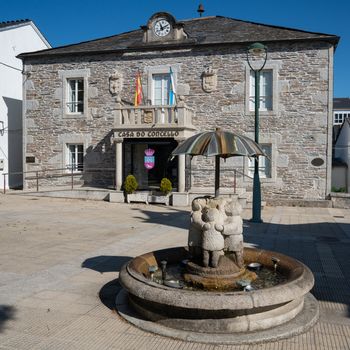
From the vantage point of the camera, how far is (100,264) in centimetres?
720

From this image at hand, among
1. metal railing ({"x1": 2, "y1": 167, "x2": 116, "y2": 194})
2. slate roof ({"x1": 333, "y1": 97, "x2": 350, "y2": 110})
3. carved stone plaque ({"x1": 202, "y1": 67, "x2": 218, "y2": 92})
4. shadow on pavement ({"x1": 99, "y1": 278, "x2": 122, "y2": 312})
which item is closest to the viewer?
shadow on pavement ({"x1": 99, "y1": 278, "x2": 122, "y2": 312})

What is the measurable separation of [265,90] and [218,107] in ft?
6.78

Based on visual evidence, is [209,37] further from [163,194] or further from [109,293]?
[109,293]

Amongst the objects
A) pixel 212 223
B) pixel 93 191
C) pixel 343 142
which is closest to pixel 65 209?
pixel 93 191

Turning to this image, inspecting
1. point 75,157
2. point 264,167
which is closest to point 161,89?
point 75,157

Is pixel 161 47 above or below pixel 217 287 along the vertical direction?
above

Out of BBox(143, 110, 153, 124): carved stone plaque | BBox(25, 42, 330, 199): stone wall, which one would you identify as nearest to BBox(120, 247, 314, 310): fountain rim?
BBox(25, 42, 330, 199): stone wall

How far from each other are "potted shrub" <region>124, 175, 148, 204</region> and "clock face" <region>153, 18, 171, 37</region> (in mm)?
Answer: 6611

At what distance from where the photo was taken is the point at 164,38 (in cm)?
1791

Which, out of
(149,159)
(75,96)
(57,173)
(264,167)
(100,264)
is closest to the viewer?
(100,264)

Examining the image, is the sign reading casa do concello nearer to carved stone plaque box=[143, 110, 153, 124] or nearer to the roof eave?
carved stone plaque box=[143, 110, 153, 124]

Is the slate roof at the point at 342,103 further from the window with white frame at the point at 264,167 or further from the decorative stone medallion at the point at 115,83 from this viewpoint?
the decorative stone medallion at the point at 115,83

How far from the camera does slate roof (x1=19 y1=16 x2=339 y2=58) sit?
16562 mm

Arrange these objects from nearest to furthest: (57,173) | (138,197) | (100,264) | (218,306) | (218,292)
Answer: (218,306)
(218,292)
(100,264)
(138,197)
(57,173)
